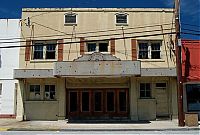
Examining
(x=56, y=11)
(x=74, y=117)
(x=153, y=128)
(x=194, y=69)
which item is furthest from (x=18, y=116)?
(x=194, y=69)

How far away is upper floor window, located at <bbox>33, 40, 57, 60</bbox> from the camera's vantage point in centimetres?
2686

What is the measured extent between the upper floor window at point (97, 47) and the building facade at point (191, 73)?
5.71 m

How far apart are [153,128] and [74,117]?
24.8 ft

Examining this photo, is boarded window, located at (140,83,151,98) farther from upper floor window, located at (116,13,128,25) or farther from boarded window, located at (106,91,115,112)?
upper floor window, located at (116,13,128,25)

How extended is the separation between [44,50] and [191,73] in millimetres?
10908

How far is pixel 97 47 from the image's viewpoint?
→ 2688cm

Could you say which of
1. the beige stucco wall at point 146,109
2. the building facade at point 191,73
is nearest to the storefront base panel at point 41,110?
the beige stucco wall at point 146,109

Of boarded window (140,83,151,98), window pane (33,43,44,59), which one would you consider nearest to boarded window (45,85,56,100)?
window pane (33,43,44,59)

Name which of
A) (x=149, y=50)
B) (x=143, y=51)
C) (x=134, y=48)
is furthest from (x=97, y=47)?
(x=149, y=50)

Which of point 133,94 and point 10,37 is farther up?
point 10,37

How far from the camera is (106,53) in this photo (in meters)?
26.3

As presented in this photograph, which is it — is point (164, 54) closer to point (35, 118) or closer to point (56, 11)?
point (56, 11)

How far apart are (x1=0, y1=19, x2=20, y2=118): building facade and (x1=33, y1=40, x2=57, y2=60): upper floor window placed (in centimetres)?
185

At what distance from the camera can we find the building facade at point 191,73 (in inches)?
993
